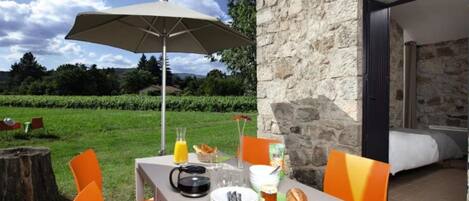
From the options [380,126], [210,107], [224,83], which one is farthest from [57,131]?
[380,126]

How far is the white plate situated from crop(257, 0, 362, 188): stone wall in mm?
1662

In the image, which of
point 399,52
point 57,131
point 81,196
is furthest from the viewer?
point 57,131

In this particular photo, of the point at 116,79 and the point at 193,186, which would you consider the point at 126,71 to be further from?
the point at 193,186

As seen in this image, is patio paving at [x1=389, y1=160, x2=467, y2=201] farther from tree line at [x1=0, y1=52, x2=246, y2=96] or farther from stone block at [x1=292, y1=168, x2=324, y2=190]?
tree line at [x1=0, y1=52, x2=246, y2=96]

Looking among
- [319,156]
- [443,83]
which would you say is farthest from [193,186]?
[443,83]

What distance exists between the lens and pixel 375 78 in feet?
9.02

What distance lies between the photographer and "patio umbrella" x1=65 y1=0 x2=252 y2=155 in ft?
7.21

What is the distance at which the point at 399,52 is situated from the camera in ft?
18.9

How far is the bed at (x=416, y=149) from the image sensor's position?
3611mm

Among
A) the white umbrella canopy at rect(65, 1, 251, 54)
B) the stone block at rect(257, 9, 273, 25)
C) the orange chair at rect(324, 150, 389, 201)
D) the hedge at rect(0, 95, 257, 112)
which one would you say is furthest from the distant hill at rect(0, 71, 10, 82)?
the orange chair at rect(324, 150, 389, 201)

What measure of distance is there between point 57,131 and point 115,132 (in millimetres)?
→ 1392

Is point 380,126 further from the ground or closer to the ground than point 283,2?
closer to the ground

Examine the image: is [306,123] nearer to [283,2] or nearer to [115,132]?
[283,2]

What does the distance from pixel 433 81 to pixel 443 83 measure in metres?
0.17
